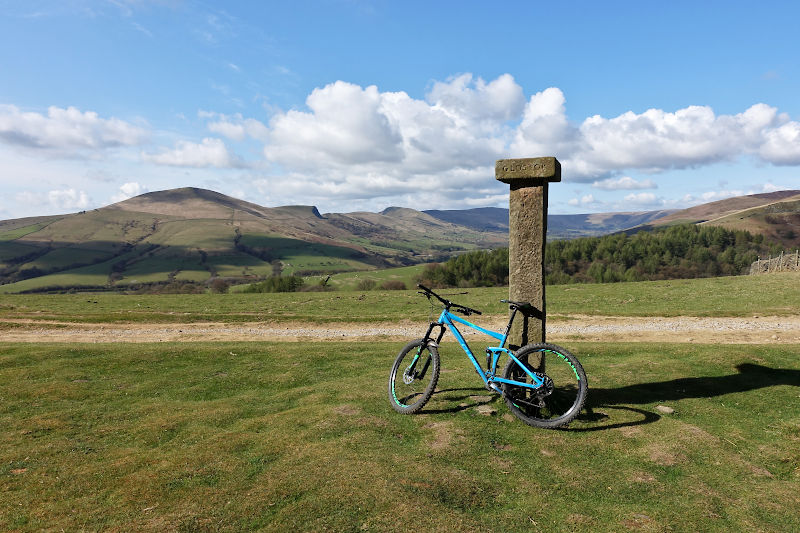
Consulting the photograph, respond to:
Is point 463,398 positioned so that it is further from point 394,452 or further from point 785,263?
point 785,263

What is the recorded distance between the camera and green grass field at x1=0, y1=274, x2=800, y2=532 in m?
5.58

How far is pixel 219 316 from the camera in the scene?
3309 centimetres

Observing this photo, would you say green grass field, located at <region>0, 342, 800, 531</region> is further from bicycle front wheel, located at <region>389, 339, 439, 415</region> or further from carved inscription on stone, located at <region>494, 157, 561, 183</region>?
carved inscription on stone, located at <region>494, 157, 561, 183</region>

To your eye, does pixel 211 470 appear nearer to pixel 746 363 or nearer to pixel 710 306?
pixel 746 363

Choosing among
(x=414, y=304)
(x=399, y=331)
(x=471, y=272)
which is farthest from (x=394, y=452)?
(x=471, y=272)

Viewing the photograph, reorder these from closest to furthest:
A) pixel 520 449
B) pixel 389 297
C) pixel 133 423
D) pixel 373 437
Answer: pixel 520 449 < pixel 373 437 < pixel 133 423 < pixel 389 297

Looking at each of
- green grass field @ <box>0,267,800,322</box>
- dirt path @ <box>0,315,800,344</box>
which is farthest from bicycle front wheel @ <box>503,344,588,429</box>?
green grass field @ <box>0,267,800,322</box>

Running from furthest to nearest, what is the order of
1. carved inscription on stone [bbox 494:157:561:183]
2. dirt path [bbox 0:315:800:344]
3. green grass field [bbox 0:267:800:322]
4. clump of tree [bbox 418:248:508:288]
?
clump of tree [bbox 418:248:508:288]
green grass field [bbox 0:267:800:322]
dirt path [bbox 0:315:800:344]
carved inscription on stone [bbox 494:157:561:183]

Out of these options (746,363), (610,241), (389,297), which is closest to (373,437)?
(746,363)

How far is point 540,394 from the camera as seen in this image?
27.5 ft

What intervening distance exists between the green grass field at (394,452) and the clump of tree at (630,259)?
72.6 meters

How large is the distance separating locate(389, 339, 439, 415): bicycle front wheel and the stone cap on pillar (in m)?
4.22

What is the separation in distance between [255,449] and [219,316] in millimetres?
28046

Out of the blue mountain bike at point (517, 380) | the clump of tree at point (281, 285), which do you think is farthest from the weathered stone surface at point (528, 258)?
the clump of tree at point (281, 285)
